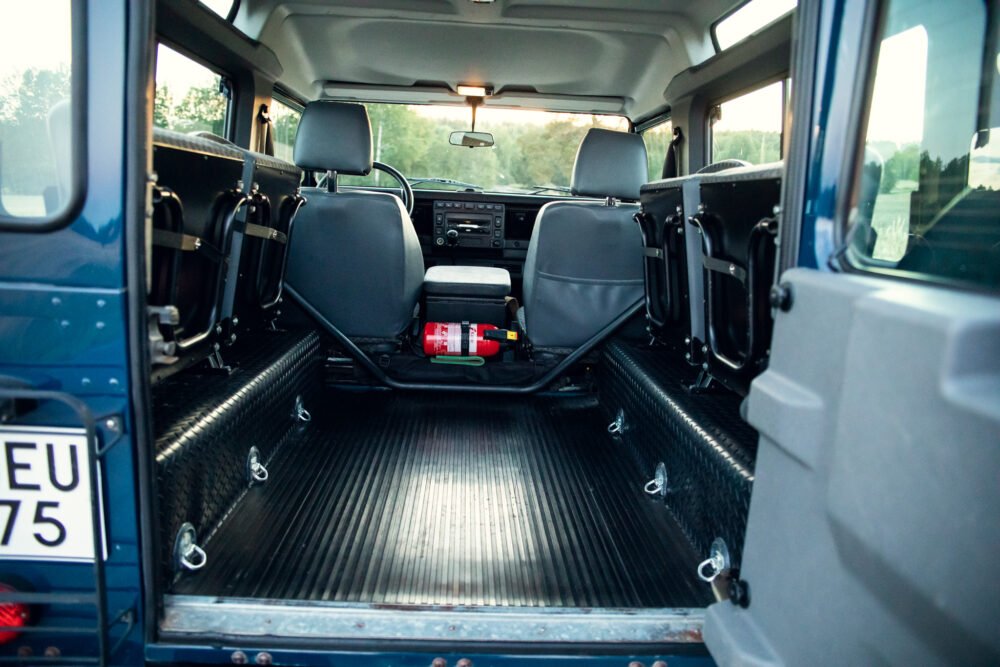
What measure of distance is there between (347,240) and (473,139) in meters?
1.64

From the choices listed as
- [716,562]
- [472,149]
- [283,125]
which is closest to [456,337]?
[472,149]

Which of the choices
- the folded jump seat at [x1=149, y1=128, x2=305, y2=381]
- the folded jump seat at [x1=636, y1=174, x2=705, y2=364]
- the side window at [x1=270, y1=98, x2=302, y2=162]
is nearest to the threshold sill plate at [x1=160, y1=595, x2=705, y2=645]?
the folded jump seat at [x1=149, y1=128, x2=305, y2=381]

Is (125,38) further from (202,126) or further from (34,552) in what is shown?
(202,126)

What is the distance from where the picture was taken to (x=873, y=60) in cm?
123

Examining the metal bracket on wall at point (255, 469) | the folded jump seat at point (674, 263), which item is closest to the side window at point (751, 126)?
the folded jump seat at point (674, 263)

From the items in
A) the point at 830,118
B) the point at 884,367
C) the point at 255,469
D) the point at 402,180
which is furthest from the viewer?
the point at 402,180

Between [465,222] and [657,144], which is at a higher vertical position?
[657,144]

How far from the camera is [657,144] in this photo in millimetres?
4469

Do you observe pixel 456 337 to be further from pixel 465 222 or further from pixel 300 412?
pixel 465 222

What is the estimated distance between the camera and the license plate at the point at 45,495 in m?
1.33

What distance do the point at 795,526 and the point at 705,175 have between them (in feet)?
4.20

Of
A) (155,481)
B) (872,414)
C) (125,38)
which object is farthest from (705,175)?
(155,481)

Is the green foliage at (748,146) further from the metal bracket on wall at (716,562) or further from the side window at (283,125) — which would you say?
the side window at (283,125)

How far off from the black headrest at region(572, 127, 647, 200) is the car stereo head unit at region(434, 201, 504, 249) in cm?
127
